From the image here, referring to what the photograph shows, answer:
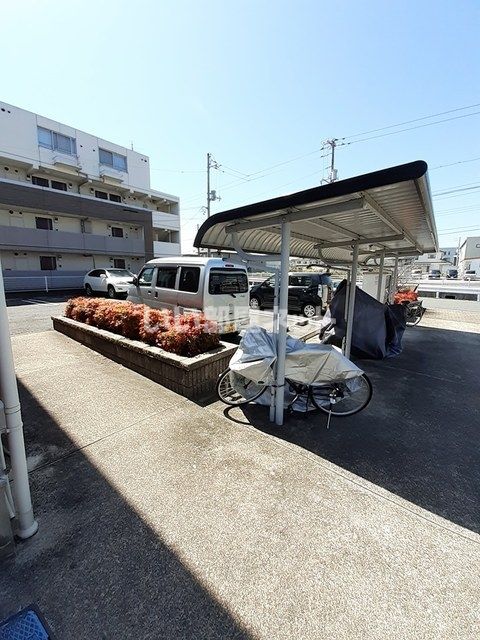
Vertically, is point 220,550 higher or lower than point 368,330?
lower

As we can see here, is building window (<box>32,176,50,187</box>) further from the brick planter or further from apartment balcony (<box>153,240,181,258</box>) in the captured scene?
the brick planter

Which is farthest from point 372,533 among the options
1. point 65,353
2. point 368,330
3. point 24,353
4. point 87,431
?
point 24,353

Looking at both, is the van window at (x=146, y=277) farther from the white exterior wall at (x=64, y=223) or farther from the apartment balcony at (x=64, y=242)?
the white exterior wall at (x=64, y=223)

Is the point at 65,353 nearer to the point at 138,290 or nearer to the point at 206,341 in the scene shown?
the point at 138,290

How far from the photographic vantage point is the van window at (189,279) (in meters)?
5.77

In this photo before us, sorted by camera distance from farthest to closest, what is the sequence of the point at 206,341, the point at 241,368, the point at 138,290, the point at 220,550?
1. the point at 138,290
2. the point at 206,341
3. the point at 241,368
4. the point at 220,550

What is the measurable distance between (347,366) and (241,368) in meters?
1.15

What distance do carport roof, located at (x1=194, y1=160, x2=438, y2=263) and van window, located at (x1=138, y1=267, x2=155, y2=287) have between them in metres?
3.24

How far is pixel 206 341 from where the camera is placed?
4.34 metres

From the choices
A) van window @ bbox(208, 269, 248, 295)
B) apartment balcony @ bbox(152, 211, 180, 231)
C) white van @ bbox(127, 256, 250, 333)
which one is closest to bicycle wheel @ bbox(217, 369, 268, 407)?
white van @ bbox(127, 256, 250, 333)

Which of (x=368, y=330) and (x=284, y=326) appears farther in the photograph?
(x=368, y=330)

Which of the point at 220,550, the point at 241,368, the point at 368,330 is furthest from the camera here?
the point at 368,330

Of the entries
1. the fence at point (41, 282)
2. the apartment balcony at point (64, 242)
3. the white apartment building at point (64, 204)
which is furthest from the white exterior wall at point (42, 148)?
the fence at point (41, 282)

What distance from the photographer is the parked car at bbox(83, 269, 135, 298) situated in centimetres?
1424
